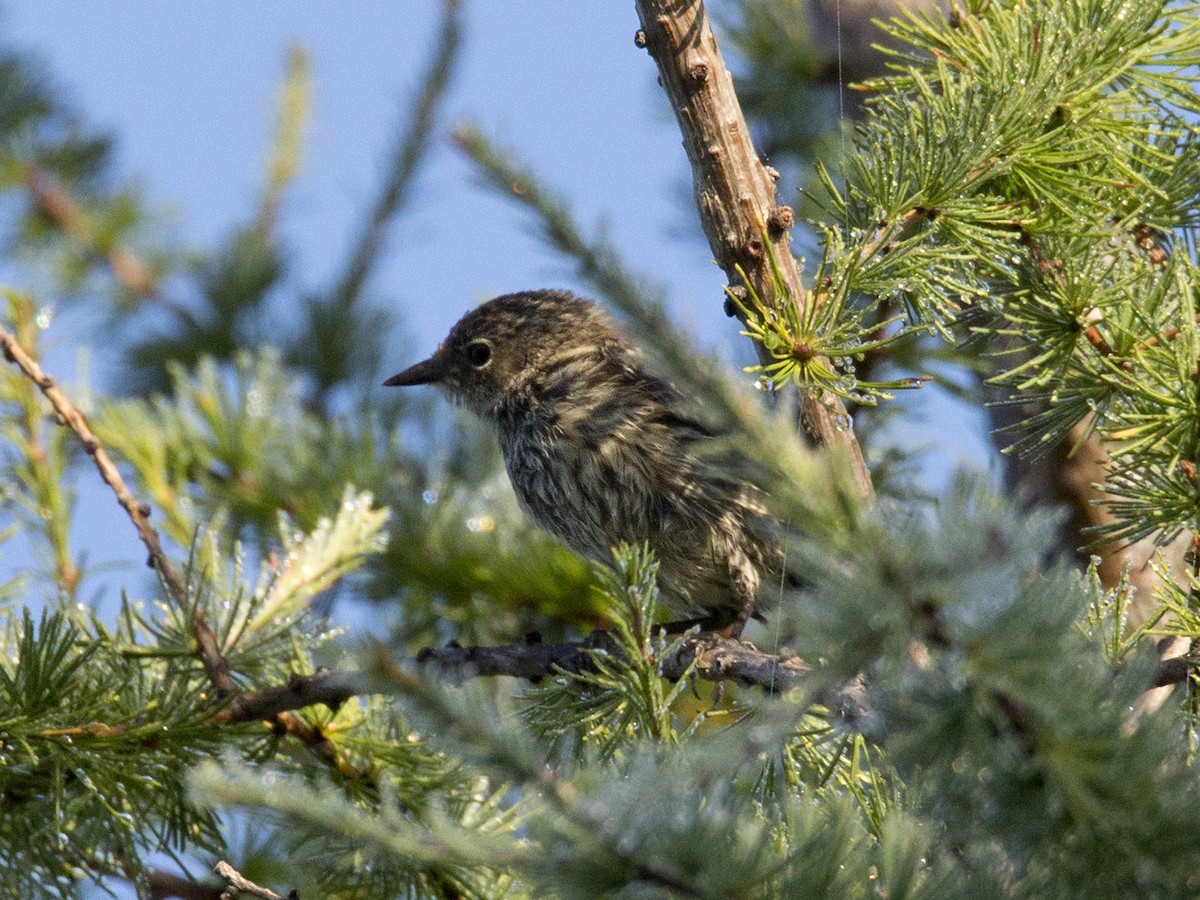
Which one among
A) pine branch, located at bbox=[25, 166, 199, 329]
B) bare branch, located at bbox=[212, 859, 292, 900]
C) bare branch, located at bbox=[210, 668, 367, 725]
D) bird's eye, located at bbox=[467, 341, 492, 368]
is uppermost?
pine branch, located at bbox=[25, 166, 199, 329]

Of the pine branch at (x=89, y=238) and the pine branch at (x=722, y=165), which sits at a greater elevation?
the pine branch at (x=89, y=238)

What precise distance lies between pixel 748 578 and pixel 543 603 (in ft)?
1.94

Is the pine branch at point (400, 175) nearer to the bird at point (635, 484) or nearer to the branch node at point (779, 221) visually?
the bird at point (635, 484)

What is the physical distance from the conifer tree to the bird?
0.26 m

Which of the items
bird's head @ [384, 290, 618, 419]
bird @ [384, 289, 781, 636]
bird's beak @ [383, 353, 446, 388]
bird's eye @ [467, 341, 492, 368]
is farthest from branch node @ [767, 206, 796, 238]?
bird's beak @ [383, 353, 446, 388]

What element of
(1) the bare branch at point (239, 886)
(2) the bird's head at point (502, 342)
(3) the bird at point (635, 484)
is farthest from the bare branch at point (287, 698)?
(2) the bird's head at point (502, 342)

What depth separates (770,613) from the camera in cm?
128

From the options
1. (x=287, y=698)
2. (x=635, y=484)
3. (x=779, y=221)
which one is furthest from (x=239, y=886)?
(x=635, y=484)

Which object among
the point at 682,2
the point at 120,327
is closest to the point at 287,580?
the point at 682,2

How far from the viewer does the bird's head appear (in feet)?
12.1

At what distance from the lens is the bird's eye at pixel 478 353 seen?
383cm

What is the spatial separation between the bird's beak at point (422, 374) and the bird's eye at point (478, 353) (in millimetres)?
122

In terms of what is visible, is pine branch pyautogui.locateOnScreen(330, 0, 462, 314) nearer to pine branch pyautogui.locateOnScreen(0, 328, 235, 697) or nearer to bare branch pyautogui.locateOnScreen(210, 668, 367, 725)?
pine branch pyautogui.locateOnScreen(0, 328, 235, 697)

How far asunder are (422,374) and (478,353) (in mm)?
225
